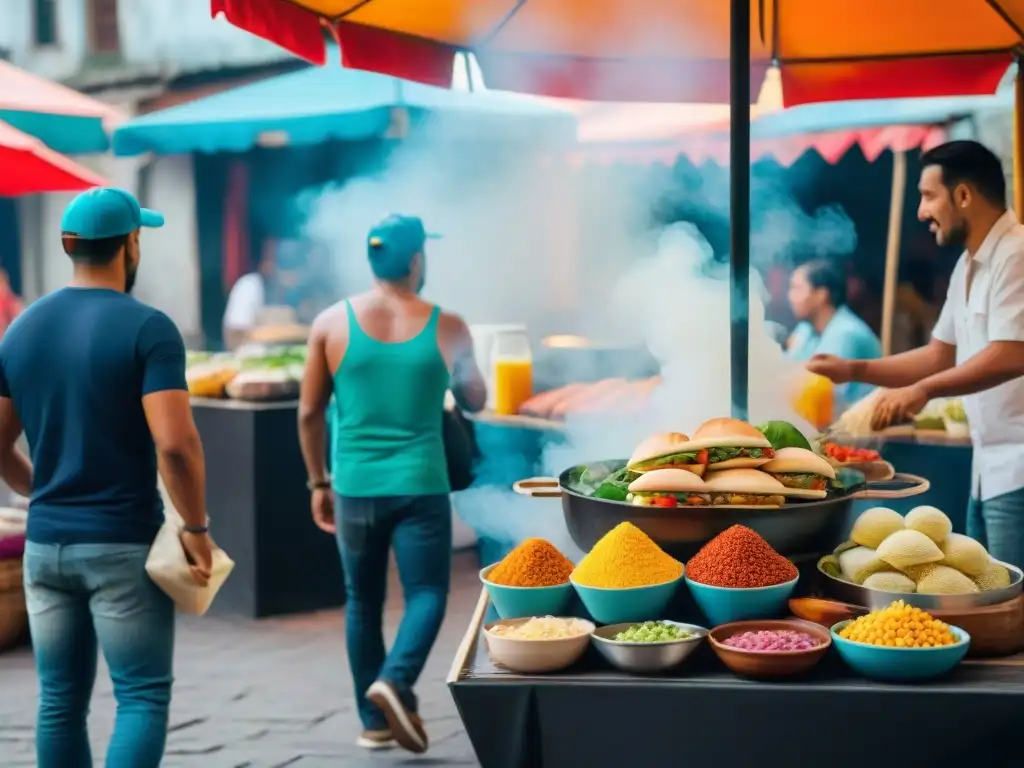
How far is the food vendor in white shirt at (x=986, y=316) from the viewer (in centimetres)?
378

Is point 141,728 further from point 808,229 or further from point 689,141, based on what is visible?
point 808,229

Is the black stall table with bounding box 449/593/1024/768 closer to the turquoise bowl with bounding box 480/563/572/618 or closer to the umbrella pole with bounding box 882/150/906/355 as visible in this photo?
the turquoise bowl with bounding box 480/563/572/618

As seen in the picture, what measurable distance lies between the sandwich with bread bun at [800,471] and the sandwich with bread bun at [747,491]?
0.07 m

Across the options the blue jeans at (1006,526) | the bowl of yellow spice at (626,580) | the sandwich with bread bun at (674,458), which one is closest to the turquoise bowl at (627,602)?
the bowl of yellow spice at (626,580)

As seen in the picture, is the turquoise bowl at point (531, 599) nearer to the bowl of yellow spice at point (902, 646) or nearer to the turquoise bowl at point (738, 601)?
the turquoise bowl at point (738, 601)

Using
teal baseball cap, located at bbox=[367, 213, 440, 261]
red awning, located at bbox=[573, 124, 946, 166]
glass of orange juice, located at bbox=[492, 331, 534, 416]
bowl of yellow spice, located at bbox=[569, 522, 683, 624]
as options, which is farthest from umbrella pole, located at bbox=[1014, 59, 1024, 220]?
bowl of yellow spice, located at bbox=[569, 522, 683, 624]

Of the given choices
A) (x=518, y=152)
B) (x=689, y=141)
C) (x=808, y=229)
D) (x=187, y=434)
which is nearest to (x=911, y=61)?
(x=187, y=434)

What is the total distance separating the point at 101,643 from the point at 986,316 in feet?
9.21

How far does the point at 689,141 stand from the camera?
28.8 feet

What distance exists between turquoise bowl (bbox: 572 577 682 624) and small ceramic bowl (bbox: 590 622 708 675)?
118mm

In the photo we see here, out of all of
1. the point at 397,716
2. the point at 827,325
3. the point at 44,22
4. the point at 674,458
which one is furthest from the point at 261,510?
the point at 44,22

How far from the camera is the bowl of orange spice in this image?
2.67 meters

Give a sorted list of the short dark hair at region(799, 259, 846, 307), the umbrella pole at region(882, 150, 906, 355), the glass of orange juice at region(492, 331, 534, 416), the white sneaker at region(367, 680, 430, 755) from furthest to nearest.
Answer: the umbrella pole at region(882, 150, 906, 355)
the glass of orange juice at region(492, 331, 534, 416)
the short dark hair at region(799, 259, 846, 307)
the white sneaker at region(367, 680, 430, 755)

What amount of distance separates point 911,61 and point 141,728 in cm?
359
